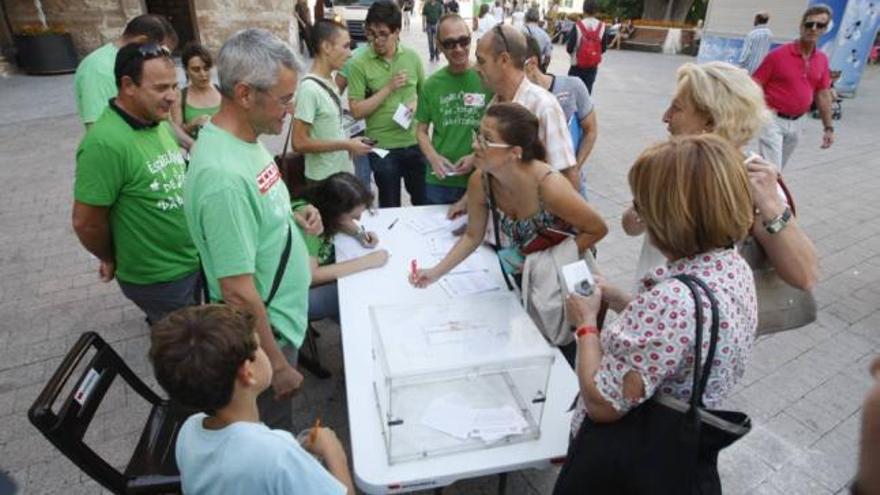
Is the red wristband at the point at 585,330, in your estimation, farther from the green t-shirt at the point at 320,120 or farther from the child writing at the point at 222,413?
the green t-shirt at the point at 320,120

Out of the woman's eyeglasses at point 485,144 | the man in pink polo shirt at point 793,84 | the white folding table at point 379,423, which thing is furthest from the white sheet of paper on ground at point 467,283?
the man in pink polo shirt at point 793,84

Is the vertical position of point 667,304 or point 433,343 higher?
point 667,304

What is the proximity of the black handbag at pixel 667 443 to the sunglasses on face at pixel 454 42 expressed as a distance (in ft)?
7.70

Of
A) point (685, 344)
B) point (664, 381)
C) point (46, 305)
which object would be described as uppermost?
point (685, 344)

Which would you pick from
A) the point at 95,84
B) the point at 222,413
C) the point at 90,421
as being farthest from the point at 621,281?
the point at 95,84

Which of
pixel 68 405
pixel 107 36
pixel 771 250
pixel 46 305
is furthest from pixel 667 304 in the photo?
pixel 107 36

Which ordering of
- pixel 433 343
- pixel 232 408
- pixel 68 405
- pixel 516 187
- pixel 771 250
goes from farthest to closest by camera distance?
pixel 516 187, pixel 433 343, pixel 771 250, pixel 68 405, pixel 232 408

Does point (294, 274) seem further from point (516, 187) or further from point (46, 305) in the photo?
point (46, 305)

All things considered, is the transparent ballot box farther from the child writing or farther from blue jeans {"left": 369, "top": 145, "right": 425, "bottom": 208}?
blue jeans {"left": 369, "top": 145, "right": 425, "bottom": 208}

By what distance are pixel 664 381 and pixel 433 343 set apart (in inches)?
31.2

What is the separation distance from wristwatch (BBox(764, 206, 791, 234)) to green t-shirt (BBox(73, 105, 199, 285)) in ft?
7.66

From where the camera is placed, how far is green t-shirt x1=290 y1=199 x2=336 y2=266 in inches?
96.8

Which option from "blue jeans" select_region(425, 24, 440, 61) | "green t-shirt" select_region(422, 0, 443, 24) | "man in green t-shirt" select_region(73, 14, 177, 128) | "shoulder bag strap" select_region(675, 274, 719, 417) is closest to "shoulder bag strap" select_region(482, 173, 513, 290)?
"shoulder bag strap" select_region(675, 274, 719, 417)

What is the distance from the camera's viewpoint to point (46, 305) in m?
3.53
